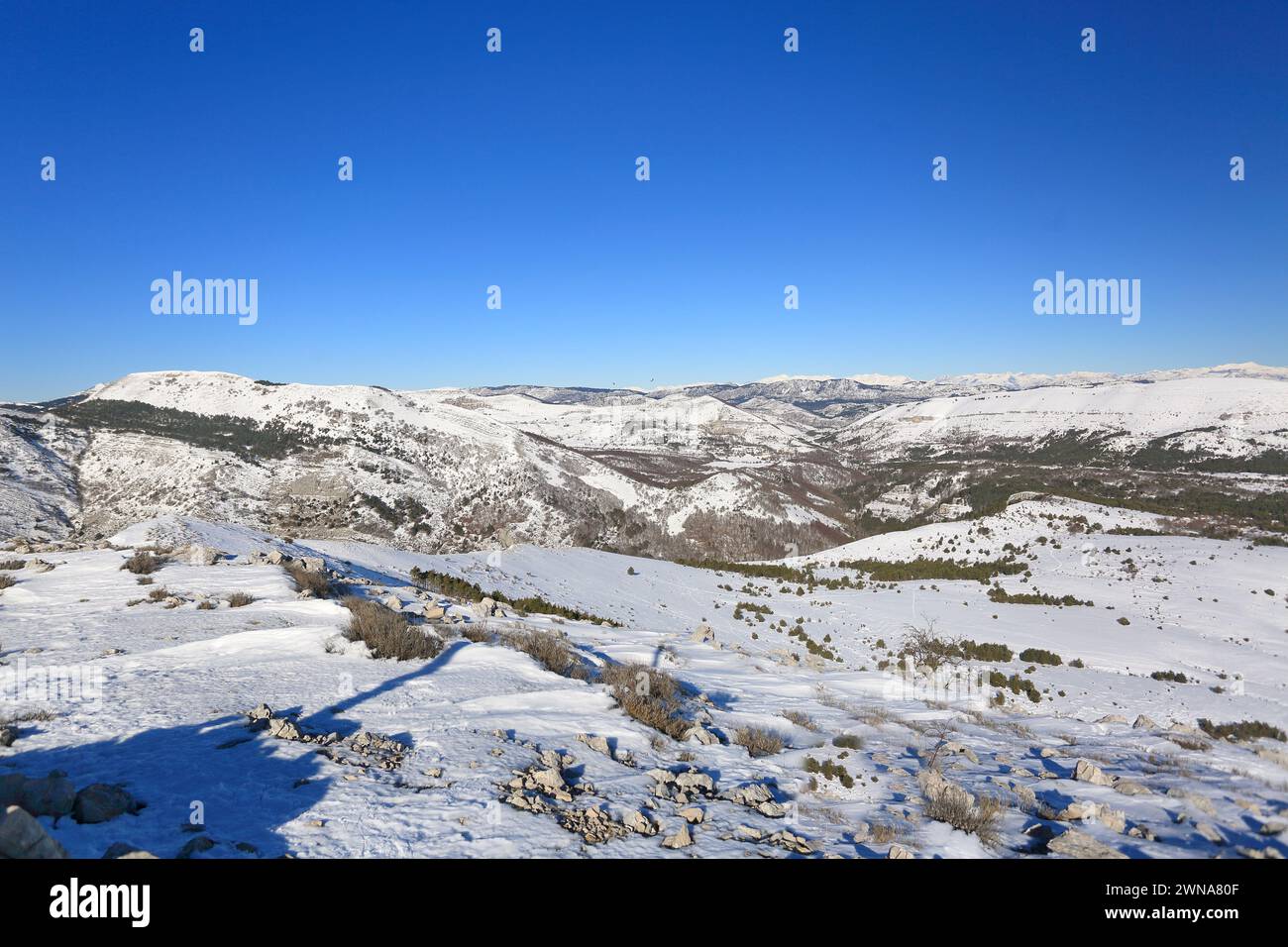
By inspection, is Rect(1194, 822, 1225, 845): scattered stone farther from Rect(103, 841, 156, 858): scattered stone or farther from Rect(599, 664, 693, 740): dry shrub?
Rect(103, 841, 156, 858): scattered stone

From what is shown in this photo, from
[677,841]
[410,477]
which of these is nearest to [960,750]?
[677,841]

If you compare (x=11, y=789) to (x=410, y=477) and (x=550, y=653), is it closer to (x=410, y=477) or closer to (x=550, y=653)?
(x=550, y=653)

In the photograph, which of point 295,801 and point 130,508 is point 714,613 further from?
point 130,508

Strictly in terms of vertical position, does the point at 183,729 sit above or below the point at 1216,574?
above

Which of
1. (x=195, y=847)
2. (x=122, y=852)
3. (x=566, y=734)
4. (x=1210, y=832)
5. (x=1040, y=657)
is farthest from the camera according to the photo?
(x=1040, y=657)
